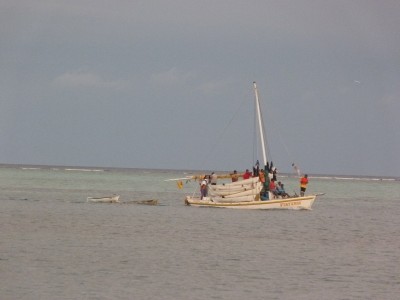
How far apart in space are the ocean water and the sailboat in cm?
128

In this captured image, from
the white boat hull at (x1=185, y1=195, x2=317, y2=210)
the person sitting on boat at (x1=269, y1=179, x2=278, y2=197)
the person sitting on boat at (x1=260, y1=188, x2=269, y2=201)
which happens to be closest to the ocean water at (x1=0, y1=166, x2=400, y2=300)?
the white boat hull at (x1=185, y1=195, x2=317, y2=210)

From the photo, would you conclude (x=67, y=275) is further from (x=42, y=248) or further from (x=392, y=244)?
(x=392, y=244)

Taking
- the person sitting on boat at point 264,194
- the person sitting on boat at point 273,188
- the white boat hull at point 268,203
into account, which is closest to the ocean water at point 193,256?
the white boat hull at point 268,203

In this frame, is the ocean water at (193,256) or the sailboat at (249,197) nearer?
the ocean water at (193,256)

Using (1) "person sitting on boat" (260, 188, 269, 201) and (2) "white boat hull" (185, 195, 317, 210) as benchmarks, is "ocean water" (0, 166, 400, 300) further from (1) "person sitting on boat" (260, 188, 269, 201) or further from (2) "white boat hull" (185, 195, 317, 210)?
(1) "person sitting on boat" (260, 188, 269, 201)

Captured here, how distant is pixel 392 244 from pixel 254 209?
805 inches

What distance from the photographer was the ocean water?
29.5 m

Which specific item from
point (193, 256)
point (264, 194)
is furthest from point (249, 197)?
point (193, 256)

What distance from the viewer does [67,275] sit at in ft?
102

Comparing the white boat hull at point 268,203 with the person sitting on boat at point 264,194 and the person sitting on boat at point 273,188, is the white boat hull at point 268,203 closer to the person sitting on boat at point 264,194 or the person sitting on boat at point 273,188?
the person sitting on boat at point 264,194

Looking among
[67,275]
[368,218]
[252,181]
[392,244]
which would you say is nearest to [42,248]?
[67,275]

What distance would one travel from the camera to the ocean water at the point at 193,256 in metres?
29.5

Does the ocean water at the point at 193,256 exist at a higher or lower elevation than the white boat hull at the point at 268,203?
lower

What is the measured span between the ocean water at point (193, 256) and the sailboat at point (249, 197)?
128 centimetres
